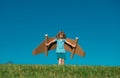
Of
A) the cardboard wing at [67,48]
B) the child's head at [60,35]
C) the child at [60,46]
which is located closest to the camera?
the child at [60,46]

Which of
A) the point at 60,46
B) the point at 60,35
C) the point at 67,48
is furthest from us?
the point at 67,48

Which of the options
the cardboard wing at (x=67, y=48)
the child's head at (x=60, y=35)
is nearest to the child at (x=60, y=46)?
the child's head at (x=60, y=35)

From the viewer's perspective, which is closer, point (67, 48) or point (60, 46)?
point (60, 46)

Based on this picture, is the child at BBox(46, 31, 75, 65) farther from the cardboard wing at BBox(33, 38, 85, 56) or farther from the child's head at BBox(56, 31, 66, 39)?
the cardboard wing at BBox(33, 38, 85, 56)

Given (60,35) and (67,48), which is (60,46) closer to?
(60,35)

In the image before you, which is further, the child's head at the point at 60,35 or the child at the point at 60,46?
the child's head at the point at 60,35

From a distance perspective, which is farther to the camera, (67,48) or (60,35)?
(67,48)

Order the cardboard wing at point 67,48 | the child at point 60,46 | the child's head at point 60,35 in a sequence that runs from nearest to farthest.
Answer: the child at point 60,46 < the child's head at point 60,35 < the cardboard wing at point 67,48

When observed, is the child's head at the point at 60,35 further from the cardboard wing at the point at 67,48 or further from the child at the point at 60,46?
the cardboard wing at the point at 67,48

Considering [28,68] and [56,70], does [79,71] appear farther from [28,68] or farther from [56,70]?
[28,68]

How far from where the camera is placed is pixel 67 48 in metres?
20.3

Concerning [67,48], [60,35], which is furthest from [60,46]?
[67,48]

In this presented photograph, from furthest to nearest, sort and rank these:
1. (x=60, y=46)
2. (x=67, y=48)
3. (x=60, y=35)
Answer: (x=67, y=48)
(x=60, y=35)
(x=60, y=46)

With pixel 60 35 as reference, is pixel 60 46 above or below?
below
